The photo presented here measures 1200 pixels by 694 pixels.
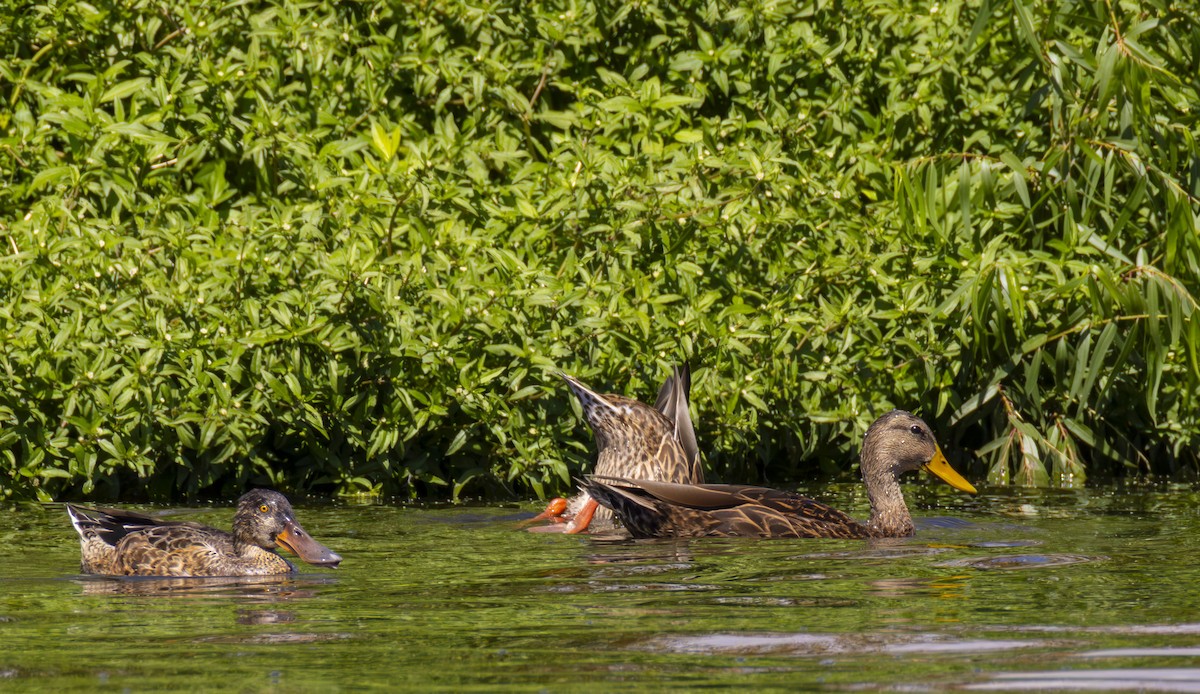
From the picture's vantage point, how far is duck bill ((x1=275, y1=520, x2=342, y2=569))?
766 centimetres

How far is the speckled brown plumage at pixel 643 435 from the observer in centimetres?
1034

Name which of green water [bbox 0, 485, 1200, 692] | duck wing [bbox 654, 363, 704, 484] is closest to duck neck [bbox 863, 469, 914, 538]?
green water [bbox 0, 485, 1200, 692]

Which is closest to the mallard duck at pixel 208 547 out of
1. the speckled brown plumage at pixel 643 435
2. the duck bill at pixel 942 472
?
the speckled brown plumage at pixel 643 435

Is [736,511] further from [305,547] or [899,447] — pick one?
[305,547]

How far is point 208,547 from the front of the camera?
802cm

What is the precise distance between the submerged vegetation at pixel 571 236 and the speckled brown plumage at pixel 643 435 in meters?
0.48

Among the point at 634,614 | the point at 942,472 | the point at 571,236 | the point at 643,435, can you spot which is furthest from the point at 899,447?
the point at 634,614

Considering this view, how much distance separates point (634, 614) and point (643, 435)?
4.15 meters

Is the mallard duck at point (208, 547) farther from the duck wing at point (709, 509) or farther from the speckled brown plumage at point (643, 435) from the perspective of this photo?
the speckled brown plumage at point (643, 435)

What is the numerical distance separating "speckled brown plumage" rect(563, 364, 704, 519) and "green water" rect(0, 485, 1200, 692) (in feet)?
3.55

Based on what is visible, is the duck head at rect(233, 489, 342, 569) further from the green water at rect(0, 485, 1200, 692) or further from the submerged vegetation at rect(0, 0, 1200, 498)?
the submerged vegetation at rect(0, 0, 1200, 498)

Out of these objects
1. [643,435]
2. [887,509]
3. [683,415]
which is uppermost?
[683,415]

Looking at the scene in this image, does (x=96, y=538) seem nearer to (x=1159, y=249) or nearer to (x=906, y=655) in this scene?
(x=906, y=655)

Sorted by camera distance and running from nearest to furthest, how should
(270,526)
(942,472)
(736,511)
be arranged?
(270,526) < (736,511) < (942,472)
